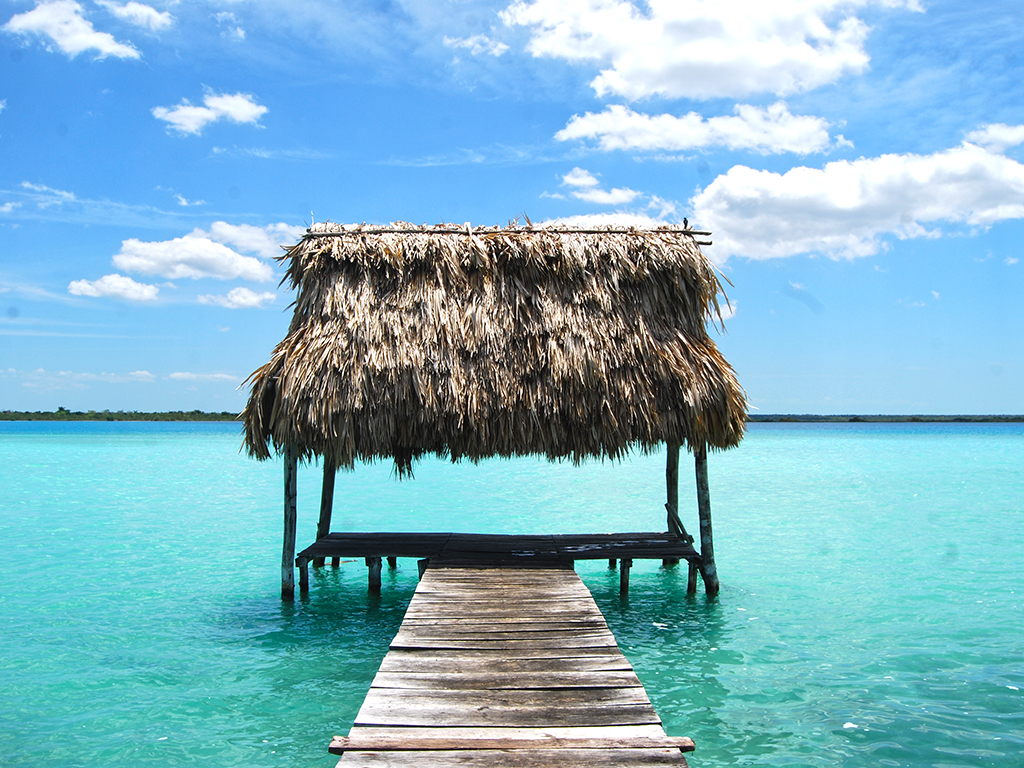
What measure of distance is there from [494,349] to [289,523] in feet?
10.3

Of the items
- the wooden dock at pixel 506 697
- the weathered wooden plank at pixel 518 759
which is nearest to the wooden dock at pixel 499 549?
the wooden dock at pixel 506 697

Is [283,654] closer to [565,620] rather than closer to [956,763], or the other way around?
[565,620]

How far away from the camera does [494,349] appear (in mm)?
7629

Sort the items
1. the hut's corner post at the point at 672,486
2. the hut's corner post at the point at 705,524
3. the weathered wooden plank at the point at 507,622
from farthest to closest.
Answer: the hut's corner post at the point at 672,486, the hut's corner post at the point at 705,524, the weathered wooden plank at the point at 507,622

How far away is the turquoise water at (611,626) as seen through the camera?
5.14 meters

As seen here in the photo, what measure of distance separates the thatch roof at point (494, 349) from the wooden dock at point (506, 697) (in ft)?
7.52

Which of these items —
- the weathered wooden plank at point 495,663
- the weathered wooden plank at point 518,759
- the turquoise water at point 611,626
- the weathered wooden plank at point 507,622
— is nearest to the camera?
the weathered wooden plank at point 518,759

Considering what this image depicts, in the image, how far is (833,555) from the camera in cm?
1212

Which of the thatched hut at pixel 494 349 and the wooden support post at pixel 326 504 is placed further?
the wooden support post at pixel 326 504

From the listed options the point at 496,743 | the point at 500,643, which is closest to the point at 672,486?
the point at 500,643

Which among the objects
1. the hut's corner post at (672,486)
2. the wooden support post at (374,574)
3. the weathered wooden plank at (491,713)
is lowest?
the wooden support post at (374,574)

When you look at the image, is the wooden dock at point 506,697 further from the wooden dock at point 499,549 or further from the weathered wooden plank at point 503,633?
the wooden dock at point 499,549

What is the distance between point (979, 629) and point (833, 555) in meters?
4.29

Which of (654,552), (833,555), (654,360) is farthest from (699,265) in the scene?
(833,555)
